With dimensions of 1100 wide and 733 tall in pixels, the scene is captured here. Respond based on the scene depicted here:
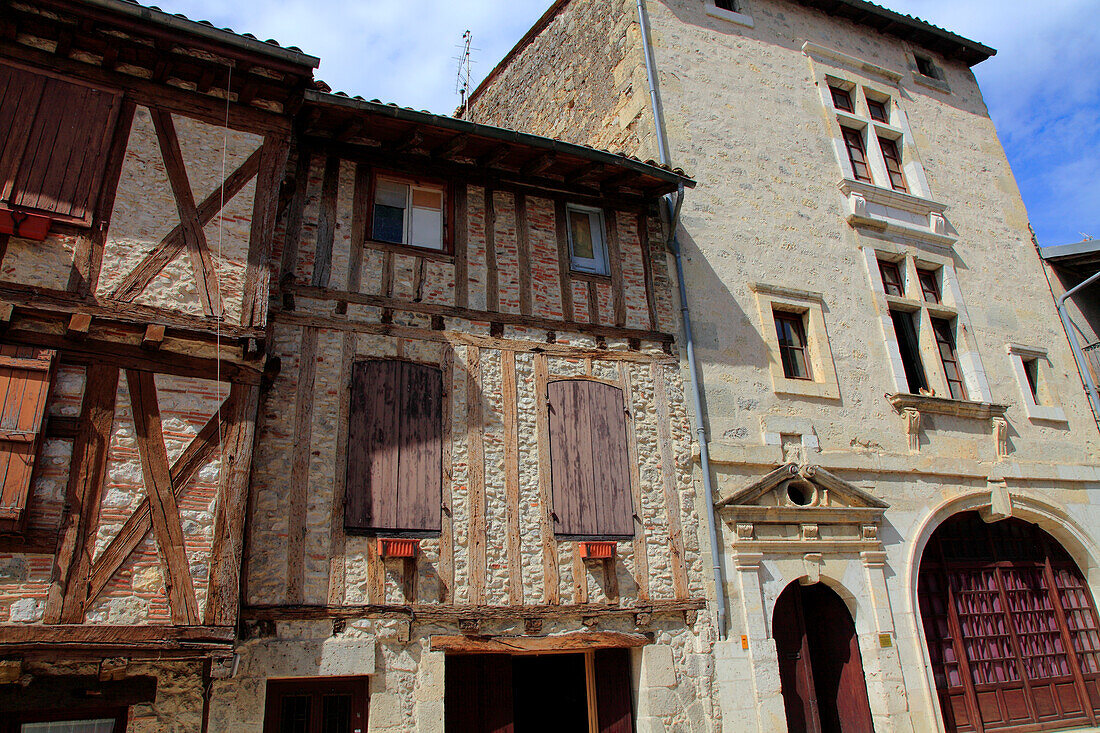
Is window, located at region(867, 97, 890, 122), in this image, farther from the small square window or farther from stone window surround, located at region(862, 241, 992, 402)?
the small square window

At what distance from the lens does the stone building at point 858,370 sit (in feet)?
25.6

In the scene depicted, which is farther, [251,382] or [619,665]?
[619,665]

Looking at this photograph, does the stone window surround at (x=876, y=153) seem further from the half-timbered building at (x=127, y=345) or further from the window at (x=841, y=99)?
the half-timbered building at (x=127, y=345)

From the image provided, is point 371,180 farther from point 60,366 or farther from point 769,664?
point 769,664

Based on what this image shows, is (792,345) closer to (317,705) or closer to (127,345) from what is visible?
(317,705)

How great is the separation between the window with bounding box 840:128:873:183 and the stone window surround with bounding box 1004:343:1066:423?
3.12 m

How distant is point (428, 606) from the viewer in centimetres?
622

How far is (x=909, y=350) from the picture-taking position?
1002 centimetres

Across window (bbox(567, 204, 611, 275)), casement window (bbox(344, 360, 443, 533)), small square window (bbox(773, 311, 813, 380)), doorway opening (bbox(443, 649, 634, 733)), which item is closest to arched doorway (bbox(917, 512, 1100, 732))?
small square window (bbox(773, 311, 813, 380))

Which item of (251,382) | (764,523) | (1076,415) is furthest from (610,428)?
(1076,415)

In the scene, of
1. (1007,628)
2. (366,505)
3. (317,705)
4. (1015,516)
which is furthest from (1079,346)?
(317,705)

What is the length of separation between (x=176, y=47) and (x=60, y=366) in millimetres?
2692

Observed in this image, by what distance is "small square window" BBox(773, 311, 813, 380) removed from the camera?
9.02 metres

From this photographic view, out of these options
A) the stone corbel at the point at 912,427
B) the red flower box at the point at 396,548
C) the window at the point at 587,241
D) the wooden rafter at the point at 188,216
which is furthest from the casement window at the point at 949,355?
the wooden rafter at the point at 188,216
